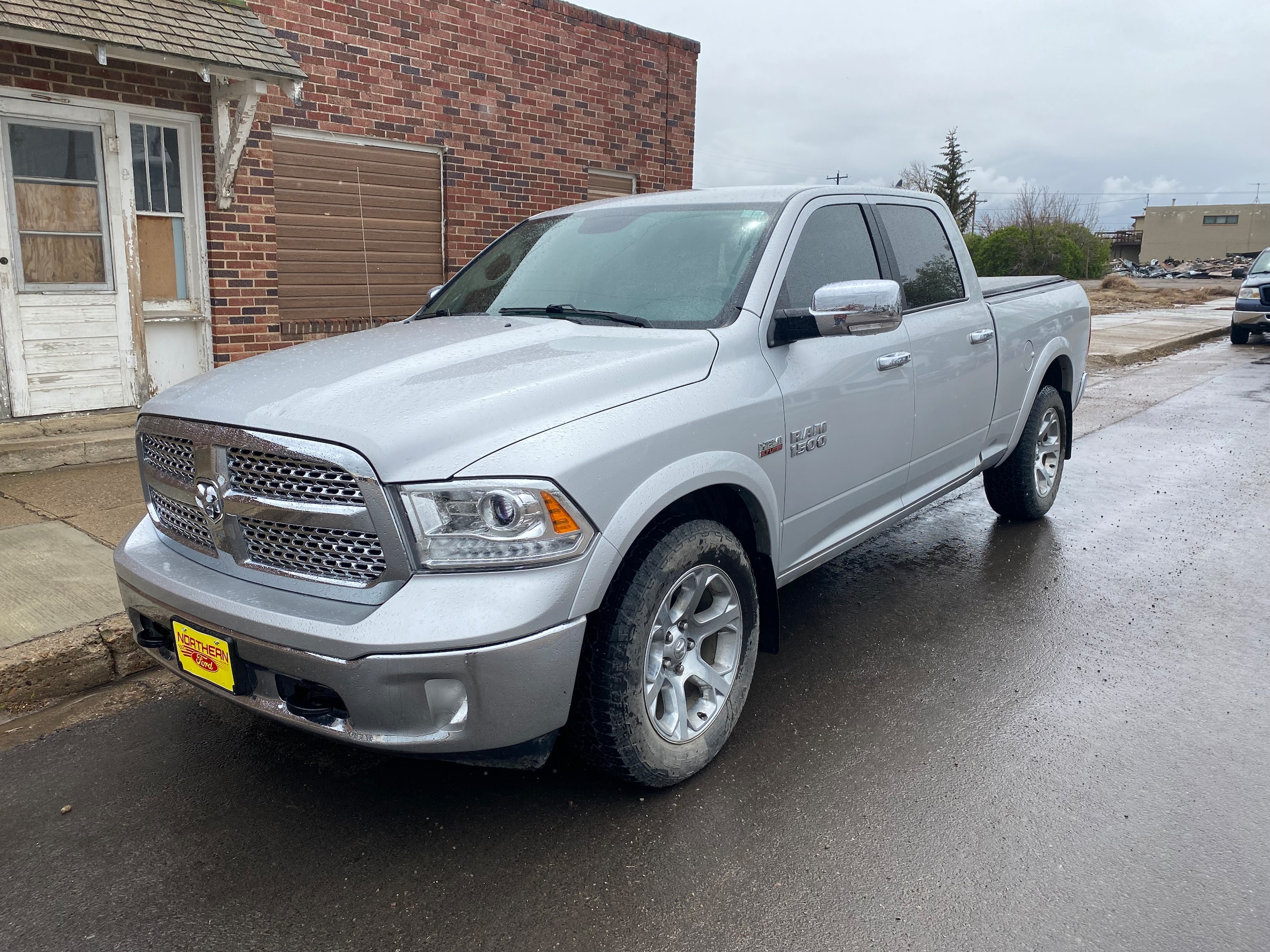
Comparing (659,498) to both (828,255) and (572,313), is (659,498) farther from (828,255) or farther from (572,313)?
(828,255)

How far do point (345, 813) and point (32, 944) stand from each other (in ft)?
2.80

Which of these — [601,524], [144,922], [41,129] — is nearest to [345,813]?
[144,922]

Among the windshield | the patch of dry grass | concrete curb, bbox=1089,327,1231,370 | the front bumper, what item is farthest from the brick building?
the patch of dry grass

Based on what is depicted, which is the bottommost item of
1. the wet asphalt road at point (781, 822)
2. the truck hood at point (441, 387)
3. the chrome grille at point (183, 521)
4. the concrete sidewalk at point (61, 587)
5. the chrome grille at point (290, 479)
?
the wet asphalt road at point (781, 822)

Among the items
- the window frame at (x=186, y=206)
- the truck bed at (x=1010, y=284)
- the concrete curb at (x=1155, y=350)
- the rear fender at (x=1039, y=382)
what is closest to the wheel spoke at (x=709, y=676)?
the rear fender at (x=1039, y=382)

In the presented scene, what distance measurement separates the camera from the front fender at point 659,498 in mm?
2658

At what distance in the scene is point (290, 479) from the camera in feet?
8.77

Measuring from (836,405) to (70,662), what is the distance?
313 cm

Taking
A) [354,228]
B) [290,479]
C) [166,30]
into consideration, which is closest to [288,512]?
[290,479]

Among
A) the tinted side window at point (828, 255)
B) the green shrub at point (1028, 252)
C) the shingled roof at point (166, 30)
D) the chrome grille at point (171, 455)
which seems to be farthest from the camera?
the green shrub at point (1028, 252)

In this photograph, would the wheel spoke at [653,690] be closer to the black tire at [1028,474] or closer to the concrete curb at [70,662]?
the concrete curb at [70,662]

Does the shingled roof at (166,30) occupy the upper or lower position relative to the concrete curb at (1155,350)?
upper

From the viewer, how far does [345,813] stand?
10.00ft

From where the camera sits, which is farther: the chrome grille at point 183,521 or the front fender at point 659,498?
the chrome grille at point 183,521
